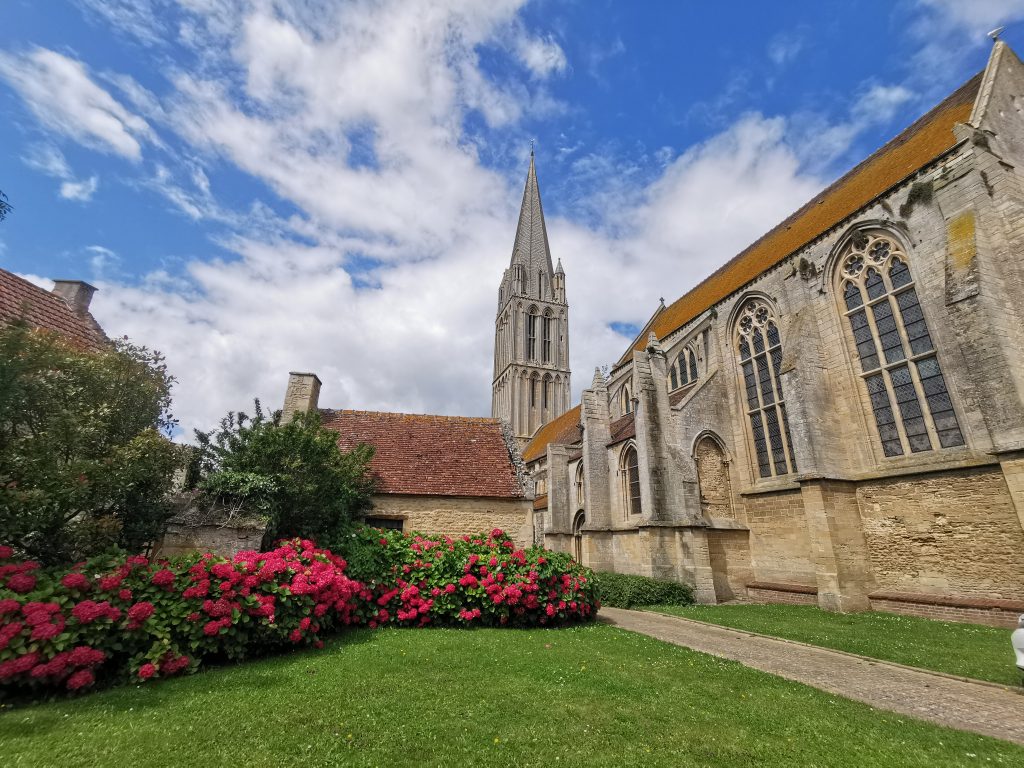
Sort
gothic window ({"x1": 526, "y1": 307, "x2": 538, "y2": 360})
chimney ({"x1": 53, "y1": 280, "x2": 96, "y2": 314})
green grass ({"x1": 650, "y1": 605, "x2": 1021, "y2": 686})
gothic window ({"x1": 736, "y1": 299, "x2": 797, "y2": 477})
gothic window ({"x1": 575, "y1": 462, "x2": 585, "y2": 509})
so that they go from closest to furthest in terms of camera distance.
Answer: green grass ({"x1": 650, "y1": 605, "x2": 1021, "y2": 686}), chimney ({"x1": 53, "y1": 280, "x2": 96, "y2": 314}), gothic window ({"x1": 736, "y1": 299, "x2": 797, "y2": 477}), gothic window ({"x1": 575, "y1": 462, "x2": 585, "y2": 509}), gothic window ({"x1": 526, "y1": 307, "x2": 538, "y2": 360})

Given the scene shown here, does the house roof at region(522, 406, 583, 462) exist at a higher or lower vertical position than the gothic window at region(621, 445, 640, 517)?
higher

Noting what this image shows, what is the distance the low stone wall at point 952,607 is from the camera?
10984 millimetres

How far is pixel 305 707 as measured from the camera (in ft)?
15.7

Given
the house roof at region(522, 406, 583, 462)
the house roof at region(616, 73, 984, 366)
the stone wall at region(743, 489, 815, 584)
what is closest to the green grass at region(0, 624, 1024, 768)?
the stone wall at region(743, 489, 815, 584)

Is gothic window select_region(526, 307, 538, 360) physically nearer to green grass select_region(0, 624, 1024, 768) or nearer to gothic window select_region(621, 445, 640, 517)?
gothic window select_region(621, 445, 640, 517)

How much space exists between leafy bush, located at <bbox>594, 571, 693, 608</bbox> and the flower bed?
21.8 feet

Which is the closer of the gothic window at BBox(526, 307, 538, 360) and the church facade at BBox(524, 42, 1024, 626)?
the church facade at BBox(524, 42, 1024, 626)

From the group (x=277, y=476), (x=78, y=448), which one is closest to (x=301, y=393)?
(x=277, y=476)

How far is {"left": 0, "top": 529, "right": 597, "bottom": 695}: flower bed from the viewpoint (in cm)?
499

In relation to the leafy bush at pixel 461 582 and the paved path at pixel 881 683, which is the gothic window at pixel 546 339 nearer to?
the leafy bush at pixel 461 582

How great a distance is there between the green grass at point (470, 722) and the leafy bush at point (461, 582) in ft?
9.37

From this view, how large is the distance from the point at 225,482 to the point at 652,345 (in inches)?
672

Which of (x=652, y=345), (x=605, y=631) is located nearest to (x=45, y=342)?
(x=605, y=631)

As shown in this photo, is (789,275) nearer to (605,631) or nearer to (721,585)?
(721,585)
